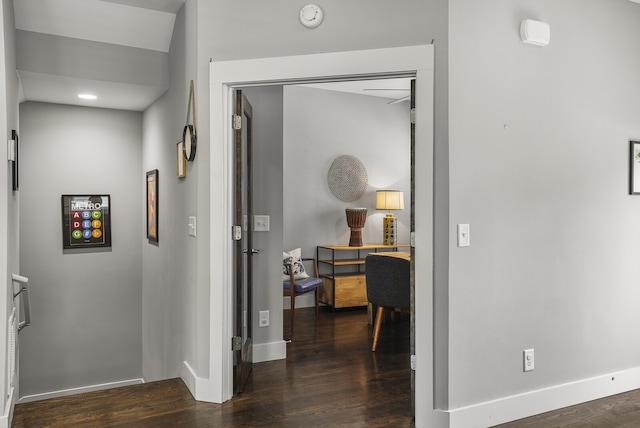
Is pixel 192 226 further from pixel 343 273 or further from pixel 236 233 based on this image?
pixel 343 273

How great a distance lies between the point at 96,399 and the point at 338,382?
5.09 ft

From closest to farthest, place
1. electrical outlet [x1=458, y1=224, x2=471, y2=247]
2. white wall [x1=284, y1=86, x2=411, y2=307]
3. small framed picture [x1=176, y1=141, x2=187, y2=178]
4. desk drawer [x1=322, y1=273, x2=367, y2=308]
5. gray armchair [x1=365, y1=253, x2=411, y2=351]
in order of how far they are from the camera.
Answer: electrical outlet [x1=458, y1=224, x2=471, y2=247], small framed picture [x1=176, y1=141, x2=187, y2=178], gray armchair [x1=365, y1=253, x2=411, y2=351], desk drawer [x1=322, y1=273, x2=367, y2=308], white wall [x1=284, y1=86, x2=411, y2=307]

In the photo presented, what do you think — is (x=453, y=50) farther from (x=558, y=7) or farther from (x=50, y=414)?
(x=50, y=414)

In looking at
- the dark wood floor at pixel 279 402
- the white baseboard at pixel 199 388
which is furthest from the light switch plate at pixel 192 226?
the dark wood floor at pixel 279 402

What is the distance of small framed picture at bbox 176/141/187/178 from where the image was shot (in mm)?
3289

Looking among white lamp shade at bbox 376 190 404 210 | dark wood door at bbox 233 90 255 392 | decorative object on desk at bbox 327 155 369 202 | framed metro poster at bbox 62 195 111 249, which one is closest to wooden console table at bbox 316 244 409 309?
white lamp shade at bbox 376 190 404 210

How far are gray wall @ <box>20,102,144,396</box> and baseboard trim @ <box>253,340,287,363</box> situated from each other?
183 cm

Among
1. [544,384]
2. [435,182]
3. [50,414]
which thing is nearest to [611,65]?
[435,182]

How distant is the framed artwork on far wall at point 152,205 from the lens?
169 inches

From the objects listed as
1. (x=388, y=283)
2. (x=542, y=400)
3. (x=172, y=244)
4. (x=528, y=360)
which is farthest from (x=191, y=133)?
(x=542, y=400)

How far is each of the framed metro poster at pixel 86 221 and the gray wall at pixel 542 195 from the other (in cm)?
361

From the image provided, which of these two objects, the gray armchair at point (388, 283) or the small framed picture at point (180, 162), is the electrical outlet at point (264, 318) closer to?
the gray armchair at point (388, 283)

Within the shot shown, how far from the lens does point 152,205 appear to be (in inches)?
175

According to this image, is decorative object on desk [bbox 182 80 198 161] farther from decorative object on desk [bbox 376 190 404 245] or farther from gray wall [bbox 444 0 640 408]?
decorative object on desk [bbox 376 190 404 245]
